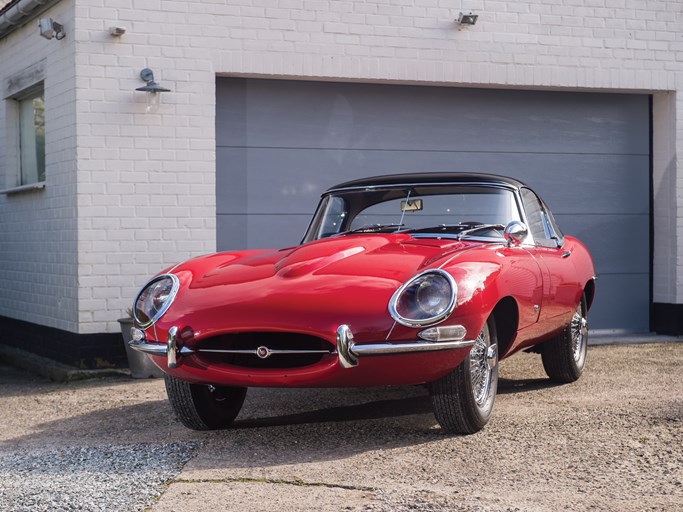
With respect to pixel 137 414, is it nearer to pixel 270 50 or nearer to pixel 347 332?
pixel 347 332

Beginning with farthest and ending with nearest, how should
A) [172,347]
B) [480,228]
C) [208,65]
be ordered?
[208,65] → [480,228] → [172,347]

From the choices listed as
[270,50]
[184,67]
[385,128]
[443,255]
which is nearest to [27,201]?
[184,67]

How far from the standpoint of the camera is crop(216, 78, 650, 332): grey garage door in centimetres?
877

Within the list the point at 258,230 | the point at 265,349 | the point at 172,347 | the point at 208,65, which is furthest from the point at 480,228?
the point at 208,65

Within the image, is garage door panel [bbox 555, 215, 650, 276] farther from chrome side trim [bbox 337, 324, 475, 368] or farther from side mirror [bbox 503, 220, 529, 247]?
chrome side trim [bbox 337, 324, 475, 368]

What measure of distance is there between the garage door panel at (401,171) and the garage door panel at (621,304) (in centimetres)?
71

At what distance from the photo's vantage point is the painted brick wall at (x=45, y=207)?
8.20m

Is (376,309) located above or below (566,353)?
above

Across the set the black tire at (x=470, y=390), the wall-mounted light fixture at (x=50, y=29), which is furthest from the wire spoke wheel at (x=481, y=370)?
the wall-mounted light fixture at (x=50, y=29)

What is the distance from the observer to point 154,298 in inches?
198

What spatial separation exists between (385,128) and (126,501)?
594 centimetres

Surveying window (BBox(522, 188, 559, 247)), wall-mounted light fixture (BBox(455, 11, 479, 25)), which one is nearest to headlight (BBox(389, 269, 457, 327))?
window (BBox(522, 188, 559, 247))

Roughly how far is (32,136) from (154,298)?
533 centimetres

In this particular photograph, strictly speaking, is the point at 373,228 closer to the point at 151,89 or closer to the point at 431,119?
the point at 151,89
